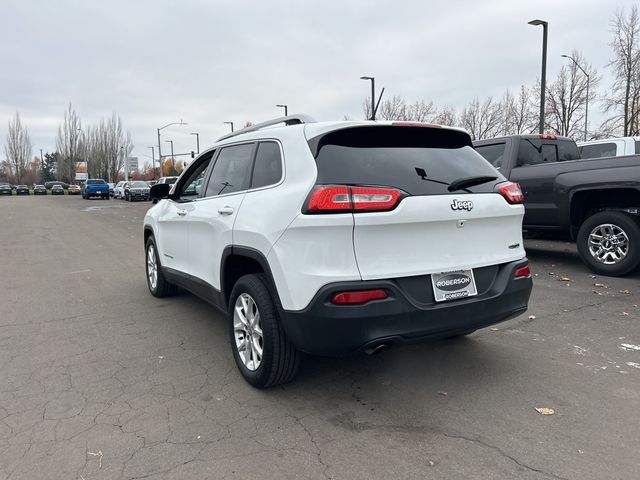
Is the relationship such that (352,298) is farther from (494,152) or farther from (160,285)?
(494,152)

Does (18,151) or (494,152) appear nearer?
(494,152)

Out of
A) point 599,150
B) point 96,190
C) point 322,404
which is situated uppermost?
point 599,150

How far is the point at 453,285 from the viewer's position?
3.16m

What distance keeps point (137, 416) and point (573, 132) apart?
108ft

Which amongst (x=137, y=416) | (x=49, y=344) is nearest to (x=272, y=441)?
(x=137, y=416)

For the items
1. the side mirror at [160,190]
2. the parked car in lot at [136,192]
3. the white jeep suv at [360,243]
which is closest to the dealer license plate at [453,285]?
the white jeep suv at [360,243]

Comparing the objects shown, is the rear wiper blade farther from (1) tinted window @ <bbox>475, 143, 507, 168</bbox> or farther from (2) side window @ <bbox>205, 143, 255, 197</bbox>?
(1) tinted window @ <bbox>475, 143, 507, 168</bbox>

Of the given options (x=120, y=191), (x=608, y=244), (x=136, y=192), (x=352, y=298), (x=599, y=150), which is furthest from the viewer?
(x=120, y=191)

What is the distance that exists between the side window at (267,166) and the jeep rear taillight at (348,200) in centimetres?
53

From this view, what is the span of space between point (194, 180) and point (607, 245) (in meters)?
5.62

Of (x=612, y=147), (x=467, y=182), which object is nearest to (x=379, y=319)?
(x=467, y=182)

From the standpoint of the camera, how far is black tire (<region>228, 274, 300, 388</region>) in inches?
129

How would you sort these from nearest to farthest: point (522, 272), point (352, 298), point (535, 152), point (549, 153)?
point (352, 298) < point (522, 272) < point (535, 152) < point (549, 153)

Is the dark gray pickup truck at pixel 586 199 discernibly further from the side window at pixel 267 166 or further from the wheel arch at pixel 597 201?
the side window at pixel 267 166
